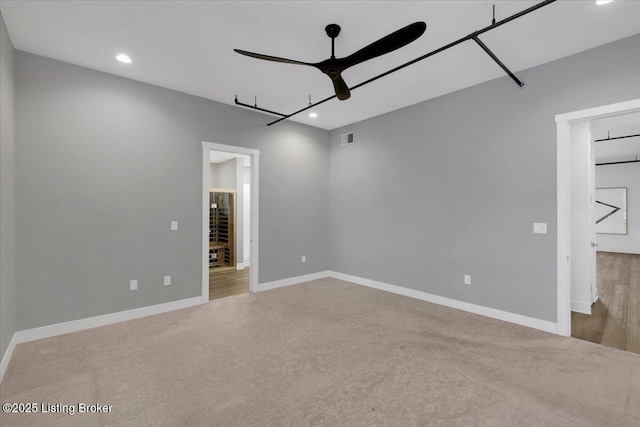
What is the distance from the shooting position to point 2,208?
2492 mm

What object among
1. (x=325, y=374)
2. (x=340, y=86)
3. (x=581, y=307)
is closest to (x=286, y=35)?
(x=340, y=86)

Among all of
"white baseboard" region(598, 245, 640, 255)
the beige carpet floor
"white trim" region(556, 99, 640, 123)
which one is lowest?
the beige carpet floor

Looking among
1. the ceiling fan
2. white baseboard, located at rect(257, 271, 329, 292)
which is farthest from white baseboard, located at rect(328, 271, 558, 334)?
the ceiling fan

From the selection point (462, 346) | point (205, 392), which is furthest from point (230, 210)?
point (462, 346)

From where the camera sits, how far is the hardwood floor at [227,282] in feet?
16.3

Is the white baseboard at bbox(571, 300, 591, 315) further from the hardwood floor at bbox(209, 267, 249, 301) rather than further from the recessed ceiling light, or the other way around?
the recessed ceiling light

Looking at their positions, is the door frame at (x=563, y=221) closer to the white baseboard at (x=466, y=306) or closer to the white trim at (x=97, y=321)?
the white baseboard at (x=466, y=306)

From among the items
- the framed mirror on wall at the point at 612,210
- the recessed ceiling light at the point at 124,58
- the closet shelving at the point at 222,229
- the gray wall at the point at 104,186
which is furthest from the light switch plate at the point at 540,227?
the framed mirror on wall at the point at 612,210

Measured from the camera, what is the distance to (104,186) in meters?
3.54

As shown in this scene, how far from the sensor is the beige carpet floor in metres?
1.97

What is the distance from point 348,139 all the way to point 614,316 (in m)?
4.78

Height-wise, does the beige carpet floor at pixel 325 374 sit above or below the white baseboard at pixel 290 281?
below

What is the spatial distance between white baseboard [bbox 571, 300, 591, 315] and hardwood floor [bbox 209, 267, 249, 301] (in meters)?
5.03

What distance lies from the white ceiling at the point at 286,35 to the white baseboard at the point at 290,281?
3232mm
